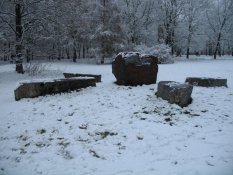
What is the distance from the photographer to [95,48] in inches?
1198

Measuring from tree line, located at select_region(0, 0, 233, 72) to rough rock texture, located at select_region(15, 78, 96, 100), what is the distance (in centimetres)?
692

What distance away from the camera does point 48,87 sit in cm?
1033

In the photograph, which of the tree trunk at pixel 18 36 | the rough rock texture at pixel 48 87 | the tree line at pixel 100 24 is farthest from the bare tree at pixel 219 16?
the rough rock texture at pixel 48 87

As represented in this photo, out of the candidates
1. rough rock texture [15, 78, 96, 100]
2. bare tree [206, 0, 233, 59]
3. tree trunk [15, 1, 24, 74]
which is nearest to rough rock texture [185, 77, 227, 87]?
rough rock texture [15, 78, 96, 100]

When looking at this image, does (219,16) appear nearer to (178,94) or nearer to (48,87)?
(178,94)

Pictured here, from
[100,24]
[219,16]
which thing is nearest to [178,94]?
[100,24]

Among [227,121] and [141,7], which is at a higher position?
[141,7]

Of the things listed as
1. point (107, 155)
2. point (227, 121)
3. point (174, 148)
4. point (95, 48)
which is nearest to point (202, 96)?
point (227, 121)

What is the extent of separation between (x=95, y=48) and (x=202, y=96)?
22426 mm

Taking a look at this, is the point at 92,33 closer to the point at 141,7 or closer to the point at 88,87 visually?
the point at 141,7

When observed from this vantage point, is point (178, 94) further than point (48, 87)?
No

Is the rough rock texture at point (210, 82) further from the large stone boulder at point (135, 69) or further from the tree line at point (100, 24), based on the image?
the tree line at point (100, 24)

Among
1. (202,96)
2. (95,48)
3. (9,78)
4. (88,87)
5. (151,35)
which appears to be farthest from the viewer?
(151,35)

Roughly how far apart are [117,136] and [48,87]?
202 inches
